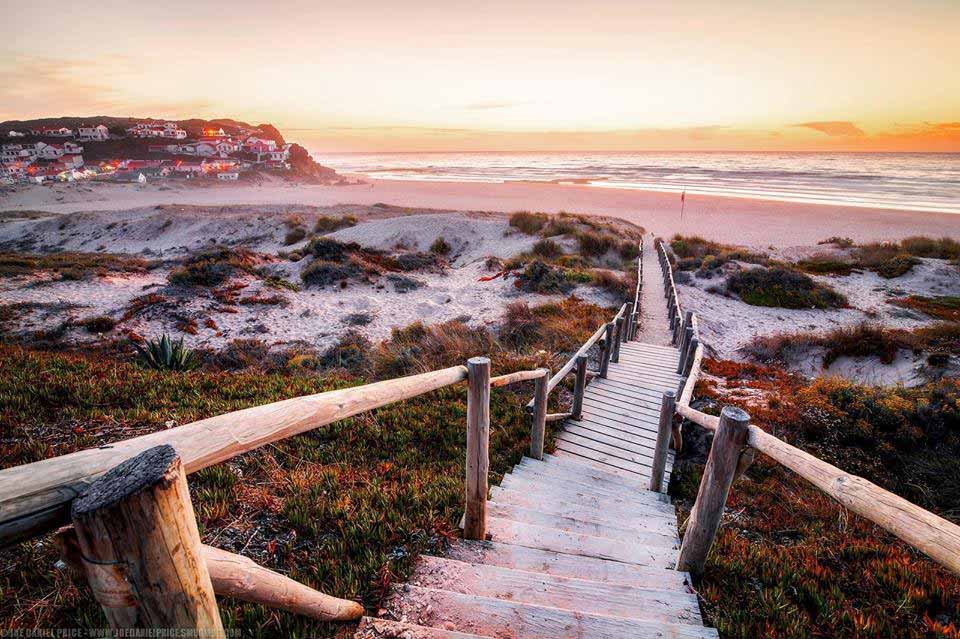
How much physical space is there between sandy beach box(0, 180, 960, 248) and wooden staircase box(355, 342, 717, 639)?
31237 millimetres

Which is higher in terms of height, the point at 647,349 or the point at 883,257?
the point at 883,257

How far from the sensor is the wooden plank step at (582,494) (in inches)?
173

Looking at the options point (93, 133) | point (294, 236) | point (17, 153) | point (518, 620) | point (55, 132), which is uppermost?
point (55, 132)

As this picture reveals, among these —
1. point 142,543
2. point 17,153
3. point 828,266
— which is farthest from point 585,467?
point 17,153

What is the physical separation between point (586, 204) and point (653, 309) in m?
33.2

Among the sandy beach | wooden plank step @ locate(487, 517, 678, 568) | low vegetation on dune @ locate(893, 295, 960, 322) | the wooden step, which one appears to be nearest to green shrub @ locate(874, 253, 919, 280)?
low vegetation on dune @ locate(893, 295, 960, 322)

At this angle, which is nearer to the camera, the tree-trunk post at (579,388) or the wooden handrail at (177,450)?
the wooden handrail at (177,450)

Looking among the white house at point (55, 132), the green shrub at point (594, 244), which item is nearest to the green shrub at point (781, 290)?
the green shrub at point (594, 244)

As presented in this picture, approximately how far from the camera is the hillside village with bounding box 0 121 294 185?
238 feet

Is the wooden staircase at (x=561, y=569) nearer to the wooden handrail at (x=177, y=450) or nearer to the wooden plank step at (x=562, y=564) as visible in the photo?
the wooden plank step at (x=562, y=564)

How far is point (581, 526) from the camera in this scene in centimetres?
382

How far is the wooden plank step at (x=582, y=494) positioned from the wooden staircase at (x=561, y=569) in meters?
0.01

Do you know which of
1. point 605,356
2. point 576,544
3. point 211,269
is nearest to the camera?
point 576,544

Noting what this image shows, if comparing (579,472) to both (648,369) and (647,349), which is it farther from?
(647,349)
